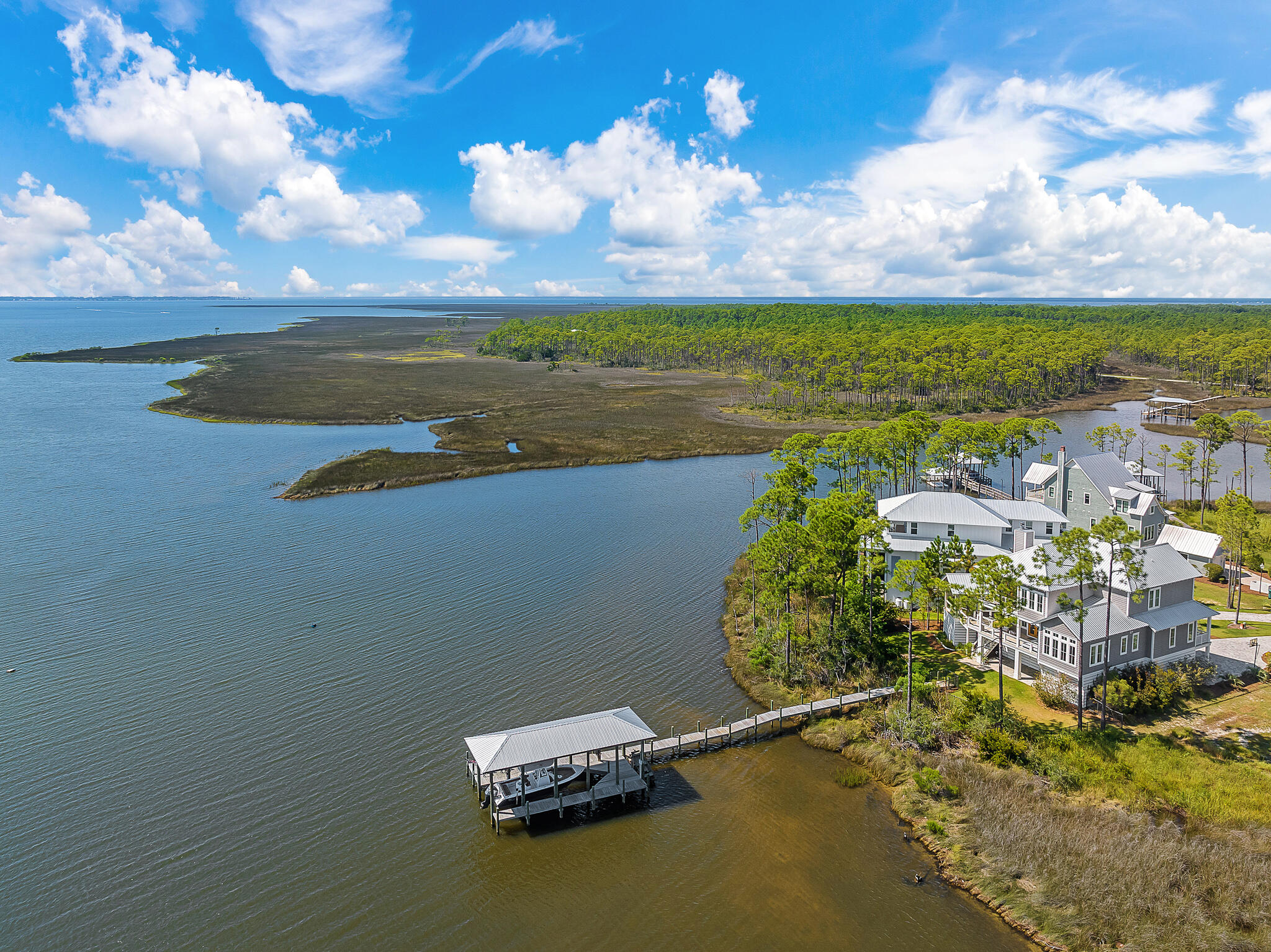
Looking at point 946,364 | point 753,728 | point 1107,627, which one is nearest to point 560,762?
point 753,728

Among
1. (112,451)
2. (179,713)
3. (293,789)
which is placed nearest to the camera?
(293,789)

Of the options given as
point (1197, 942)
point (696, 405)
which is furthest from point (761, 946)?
point (696, 405)

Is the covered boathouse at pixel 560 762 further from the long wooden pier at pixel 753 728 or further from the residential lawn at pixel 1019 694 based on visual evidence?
the residential lawn at pixel 1019 694

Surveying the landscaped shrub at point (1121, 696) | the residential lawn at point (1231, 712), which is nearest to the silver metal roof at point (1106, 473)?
the residential lawn at point (1231, 712)

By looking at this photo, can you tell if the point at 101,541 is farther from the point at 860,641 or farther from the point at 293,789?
the point at 860,641

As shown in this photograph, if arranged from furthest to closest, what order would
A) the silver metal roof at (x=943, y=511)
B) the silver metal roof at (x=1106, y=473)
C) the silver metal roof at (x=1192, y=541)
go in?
1. the silver metal roof at (x=1106, y=473)
2. the silver metal roof at (x=943, y=511)
3. the silver metal roof at (x=1192, y=541)

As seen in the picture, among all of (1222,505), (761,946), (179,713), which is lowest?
(761,946)

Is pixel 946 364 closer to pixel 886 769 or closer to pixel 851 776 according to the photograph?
pixel 886 769
